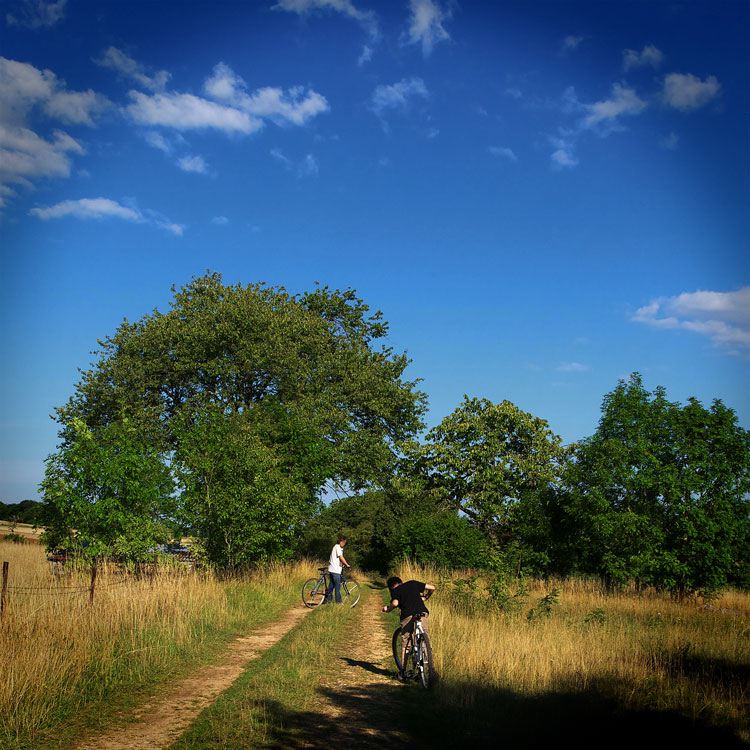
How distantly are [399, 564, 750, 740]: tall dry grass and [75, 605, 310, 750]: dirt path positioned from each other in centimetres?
320

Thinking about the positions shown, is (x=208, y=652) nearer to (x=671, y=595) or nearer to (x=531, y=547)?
(x=671, y=595)

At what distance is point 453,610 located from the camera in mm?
16047

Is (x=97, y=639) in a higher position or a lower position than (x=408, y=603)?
lower

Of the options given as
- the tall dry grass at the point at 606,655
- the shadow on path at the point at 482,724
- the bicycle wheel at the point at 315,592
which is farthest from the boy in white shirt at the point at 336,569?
the shadow on path at the point at 482,724

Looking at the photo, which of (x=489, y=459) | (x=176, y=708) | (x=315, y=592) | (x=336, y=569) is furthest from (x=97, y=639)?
(x=489, y=459)

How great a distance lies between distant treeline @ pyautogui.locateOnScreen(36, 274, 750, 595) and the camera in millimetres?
17328

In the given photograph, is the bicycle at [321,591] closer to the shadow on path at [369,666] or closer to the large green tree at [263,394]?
the large green tree at [263,394]

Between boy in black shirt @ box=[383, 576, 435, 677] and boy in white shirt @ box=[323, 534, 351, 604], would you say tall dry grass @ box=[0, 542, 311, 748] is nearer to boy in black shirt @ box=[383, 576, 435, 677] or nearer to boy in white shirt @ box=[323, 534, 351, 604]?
boy in white shirt @ box=[323, 534, 351, 604]

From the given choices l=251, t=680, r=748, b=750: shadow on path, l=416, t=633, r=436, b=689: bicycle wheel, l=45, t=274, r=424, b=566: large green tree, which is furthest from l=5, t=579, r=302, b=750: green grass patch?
l=45, t=274, r=424, b=566: large green tree

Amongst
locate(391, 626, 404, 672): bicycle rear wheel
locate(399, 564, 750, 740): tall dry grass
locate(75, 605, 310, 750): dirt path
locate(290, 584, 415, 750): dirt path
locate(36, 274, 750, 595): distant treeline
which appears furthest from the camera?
locate(36, 274, 750, 595): distant treeline

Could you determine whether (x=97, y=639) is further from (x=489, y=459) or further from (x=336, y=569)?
(x=489, y=459)

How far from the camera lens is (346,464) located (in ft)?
97.8

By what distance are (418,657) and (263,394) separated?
22004mm

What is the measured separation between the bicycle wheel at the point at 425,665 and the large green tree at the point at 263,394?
11.8m
